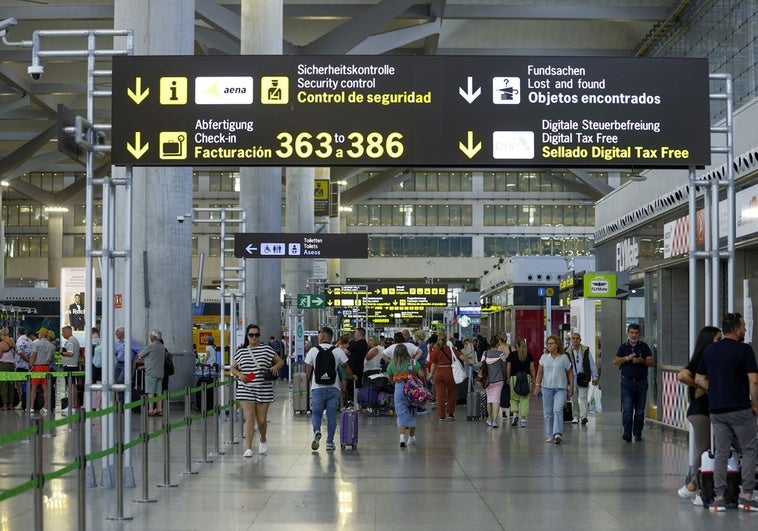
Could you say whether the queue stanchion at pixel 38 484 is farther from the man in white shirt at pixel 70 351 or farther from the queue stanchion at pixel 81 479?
the man in white shirt at pixel 70 351

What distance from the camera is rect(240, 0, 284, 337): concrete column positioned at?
133 feet

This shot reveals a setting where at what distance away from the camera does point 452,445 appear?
1811 centimetres

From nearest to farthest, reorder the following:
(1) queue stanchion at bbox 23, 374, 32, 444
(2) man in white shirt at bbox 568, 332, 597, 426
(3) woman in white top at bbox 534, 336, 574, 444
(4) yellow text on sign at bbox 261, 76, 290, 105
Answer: (4) yellow text on sign at bbox 261, 76, 290, 105
(3) woman in white top at bbox 534, 336, 574, 444
(1) queue stanchion at bbox 23, 374, 32, 444
(2) man in white shirt at bbox 568, 332, 597, 426

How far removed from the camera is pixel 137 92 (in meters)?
12.9

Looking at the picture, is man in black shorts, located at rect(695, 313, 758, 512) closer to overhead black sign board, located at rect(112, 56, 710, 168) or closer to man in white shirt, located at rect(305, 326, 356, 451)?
overhead black sign board, located at rect(112, 56, 710, 168)

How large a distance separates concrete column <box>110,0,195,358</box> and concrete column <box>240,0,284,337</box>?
13471mm

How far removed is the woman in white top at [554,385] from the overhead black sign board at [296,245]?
32.4ft

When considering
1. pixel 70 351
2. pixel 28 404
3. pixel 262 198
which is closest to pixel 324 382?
pixel 28 404

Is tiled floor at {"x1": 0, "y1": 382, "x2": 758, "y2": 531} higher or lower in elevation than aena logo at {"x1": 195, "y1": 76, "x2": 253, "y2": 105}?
lower

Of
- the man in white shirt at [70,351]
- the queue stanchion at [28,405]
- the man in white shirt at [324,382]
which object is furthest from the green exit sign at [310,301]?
the man in white shirt at [324,382]

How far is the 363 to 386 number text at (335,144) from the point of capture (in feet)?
42.0

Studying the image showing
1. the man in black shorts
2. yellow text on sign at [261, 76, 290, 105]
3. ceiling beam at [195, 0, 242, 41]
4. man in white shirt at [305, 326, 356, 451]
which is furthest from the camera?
ceiling beam at [195, 0, 242, 41]

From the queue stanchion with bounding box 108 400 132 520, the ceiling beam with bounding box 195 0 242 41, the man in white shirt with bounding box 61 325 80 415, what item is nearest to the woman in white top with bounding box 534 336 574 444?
the queue stanchion with bounding box 108 400 132 520

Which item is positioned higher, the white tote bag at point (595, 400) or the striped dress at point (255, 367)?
the striped dress at point (255, 367)
